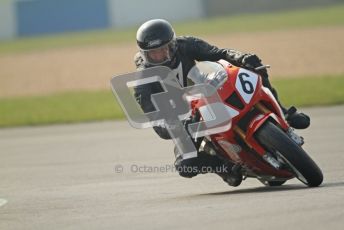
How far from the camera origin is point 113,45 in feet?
155

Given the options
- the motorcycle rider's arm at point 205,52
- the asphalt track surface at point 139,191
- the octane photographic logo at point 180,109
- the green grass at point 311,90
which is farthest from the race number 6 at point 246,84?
the green grass at point 311,90

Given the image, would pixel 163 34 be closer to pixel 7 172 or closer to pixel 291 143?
pixel 291 143

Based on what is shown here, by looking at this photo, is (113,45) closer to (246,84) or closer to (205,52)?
(205,52)

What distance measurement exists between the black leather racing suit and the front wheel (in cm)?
78

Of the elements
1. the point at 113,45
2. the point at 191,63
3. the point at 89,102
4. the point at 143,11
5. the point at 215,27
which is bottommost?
the point at 143,11

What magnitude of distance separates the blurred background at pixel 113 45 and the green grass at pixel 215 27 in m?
0.08

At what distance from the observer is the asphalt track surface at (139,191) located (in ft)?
20.8

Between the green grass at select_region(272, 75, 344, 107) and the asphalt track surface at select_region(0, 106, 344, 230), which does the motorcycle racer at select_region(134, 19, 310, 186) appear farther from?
the green grass at select_region(272, 75, 344, 107)

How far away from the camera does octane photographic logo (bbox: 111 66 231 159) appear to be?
7777mm

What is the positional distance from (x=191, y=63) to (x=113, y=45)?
39.0 meters

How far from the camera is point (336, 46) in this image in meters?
32.0

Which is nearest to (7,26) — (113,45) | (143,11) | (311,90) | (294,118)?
(143,11)

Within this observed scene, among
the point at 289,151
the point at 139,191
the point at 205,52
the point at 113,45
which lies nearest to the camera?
the point at 289,151

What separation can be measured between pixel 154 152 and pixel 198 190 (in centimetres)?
377
